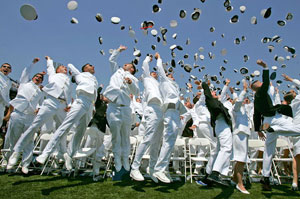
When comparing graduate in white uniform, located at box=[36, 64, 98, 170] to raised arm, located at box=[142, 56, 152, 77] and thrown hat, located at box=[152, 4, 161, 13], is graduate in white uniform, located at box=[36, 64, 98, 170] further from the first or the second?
thrown hat, located at box=[152, 4, 161, 13]

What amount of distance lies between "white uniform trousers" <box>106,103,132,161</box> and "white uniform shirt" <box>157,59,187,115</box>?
38.7 inches

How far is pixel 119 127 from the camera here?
479 cm

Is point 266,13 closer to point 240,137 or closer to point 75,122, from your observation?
point 240,137

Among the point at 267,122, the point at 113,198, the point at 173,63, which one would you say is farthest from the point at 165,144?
the point at 173,63

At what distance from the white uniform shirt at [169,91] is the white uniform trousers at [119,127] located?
0.98m

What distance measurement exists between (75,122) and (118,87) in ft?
4.35

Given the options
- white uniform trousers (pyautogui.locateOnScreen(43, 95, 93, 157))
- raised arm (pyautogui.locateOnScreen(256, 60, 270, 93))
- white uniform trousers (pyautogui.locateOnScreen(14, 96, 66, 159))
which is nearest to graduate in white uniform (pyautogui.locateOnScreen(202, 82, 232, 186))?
raised arm (pyautogui.locateOnScreen(256, 60, 270, 93))

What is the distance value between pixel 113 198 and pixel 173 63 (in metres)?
5.65

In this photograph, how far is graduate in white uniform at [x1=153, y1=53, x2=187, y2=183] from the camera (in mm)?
4860

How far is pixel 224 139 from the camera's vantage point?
473 cm

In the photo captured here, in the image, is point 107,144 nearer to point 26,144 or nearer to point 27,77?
point 26,144

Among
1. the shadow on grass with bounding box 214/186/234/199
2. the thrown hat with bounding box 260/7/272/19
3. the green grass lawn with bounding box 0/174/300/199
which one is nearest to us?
the green grass lawn with bounding box 0/174/300/199

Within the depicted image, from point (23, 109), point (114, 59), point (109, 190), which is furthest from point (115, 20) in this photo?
point (109, 190)

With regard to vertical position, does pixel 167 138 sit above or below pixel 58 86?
below
